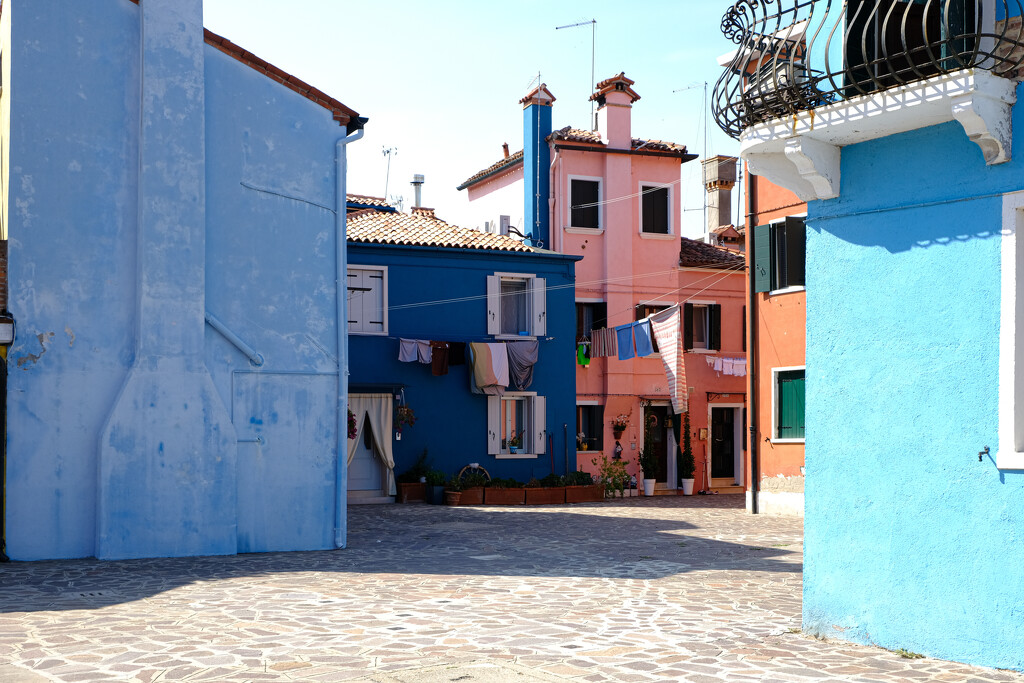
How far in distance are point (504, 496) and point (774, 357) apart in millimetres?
6500

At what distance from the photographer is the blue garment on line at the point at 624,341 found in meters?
23.2

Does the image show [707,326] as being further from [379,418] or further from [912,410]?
[912,410]

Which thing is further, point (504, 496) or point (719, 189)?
point (719, 189)

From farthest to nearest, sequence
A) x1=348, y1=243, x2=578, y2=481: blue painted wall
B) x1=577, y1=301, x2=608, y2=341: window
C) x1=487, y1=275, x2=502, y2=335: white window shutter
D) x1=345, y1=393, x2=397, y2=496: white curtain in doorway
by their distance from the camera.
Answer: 1. x1=577, y1=301, x2=608, y2=341: window
2. x1=487, y1=275, x2=502, y2=335: white window shutter
3. x1=348, y1=243, x2=578, y2=481: blue painted wall
4. x1=345, y1=393, x2=397, y2=496: white curtain in doorway

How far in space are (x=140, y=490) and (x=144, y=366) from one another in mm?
1550

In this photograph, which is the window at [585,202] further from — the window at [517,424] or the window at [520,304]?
the window at [517,424]

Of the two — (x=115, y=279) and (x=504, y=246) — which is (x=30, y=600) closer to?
(x=115, y=279)

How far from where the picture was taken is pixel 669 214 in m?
26.4

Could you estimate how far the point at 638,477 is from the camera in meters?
25.5

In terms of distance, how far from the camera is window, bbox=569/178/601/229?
2570 centimetres

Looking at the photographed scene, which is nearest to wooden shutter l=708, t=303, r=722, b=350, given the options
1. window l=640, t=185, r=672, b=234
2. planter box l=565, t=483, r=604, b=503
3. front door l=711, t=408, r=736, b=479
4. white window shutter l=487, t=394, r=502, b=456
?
front door l=711, t=408, r=736, b=479

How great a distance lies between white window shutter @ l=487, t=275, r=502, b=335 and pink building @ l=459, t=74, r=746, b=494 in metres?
A: 2.28

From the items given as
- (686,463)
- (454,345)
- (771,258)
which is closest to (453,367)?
(454,345)

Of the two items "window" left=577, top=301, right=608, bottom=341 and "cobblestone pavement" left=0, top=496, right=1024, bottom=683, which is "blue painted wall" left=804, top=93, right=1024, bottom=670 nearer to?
"cobblestone pavement" left=0, top=496, right=1024, bottom=683
